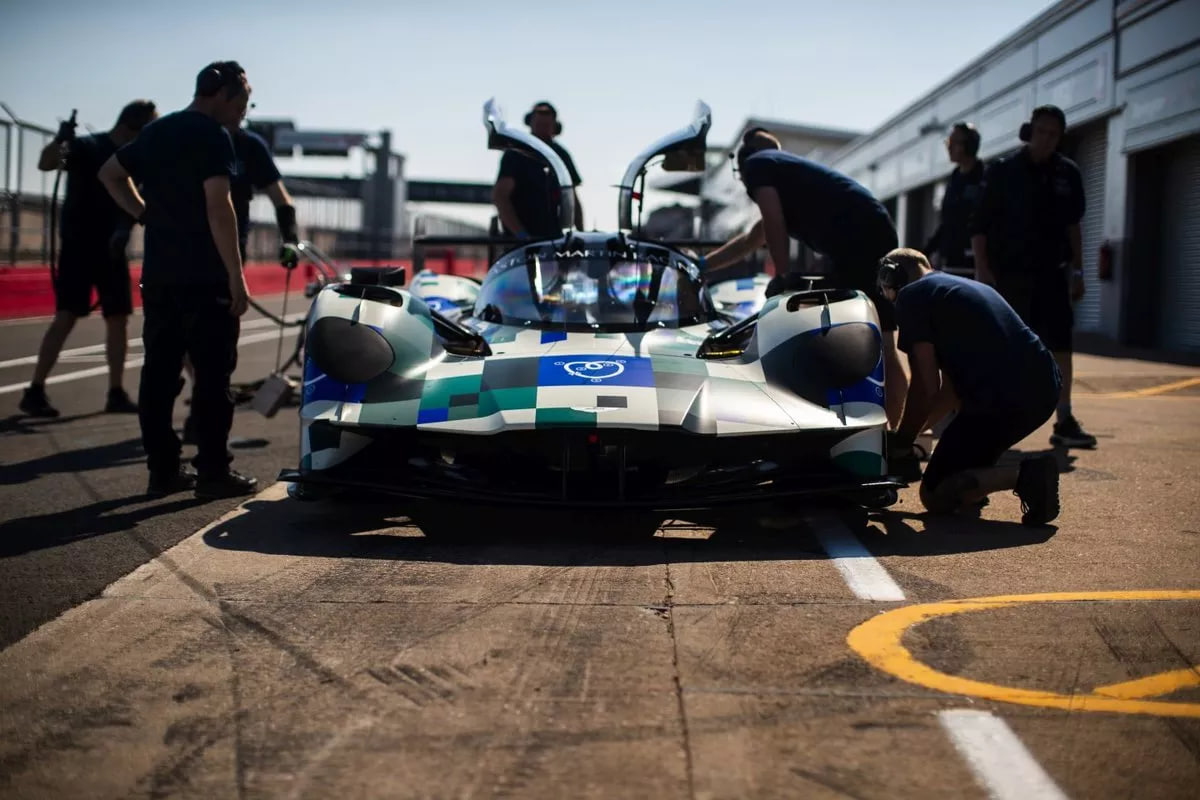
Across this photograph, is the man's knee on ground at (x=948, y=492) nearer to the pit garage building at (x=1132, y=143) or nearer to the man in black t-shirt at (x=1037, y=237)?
the man in black t-shirt at (x=1037, y=237)

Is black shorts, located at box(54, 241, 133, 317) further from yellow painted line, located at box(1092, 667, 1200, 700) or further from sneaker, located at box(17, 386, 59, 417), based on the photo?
yellow painted line, located at box(1092, 667, 1200, 700)

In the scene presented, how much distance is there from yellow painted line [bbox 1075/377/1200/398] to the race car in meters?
5.16

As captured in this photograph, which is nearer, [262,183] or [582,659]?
[582,659]

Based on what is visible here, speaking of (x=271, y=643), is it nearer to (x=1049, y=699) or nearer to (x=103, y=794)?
(x=103, y=794)

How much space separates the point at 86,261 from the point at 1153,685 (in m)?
6.95

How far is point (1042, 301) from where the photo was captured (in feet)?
23.5

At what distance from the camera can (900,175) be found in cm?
3206

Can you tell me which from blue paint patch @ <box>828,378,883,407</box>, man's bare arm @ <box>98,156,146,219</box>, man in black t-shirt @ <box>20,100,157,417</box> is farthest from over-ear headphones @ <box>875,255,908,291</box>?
man in black t-shirt @ <box>20,100,157,417</box>

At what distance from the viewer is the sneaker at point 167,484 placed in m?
5.65

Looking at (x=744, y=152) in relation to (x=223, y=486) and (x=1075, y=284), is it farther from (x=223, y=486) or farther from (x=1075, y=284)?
(x=223, y=486)

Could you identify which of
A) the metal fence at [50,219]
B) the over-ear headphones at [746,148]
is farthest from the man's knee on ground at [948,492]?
the metal fence at [50,219]

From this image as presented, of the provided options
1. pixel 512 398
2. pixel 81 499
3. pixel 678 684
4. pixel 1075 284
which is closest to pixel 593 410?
pixel 512 398

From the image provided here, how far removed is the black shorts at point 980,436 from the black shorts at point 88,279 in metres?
5.13

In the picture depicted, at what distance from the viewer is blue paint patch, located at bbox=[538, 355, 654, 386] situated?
4.83 m
